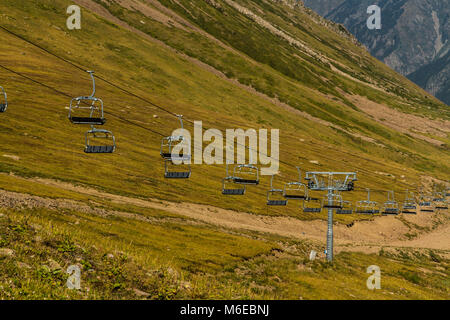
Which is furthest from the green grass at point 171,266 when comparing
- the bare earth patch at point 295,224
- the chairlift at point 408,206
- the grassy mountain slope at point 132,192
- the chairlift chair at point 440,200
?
the chairlift chair at point 440,200

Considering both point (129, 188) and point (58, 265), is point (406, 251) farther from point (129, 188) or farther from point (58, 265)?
point (58, 265)

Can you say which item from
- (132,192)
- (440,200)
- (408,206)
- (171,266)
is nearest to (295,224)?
(408,206)

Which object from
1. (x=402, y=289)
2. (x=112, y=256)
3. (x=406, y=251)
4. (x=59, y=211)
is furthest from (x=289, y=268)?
(x=406, y=251)

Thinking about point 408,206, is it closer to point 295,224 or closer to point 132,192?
point 295,224

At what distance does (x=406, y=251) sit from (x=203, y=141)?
85974mm

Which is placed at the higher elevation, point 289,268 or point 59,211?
point 59,211

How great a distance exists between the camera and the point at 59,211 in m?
56.1

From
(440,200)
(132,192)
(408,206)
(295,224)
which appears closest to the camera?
(132,192)

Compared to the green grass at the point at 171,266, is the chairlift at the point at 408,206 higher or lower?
higher

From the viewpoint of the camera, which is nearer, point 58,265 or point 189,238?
point 58,265

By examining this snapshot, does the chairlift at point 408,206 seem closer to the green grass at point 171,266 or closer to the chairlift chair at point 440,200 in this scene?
the chairlift chair at point 440,200

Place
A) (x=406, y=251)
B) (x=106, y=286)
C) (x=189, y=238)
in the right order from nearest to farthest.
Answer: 1. (x=106, y=286)
2. (x=189, y=238)
3. (x=406, y=251)

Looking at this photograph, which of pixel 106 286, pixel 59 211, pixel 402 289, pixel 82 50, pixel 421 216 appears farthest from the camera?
pixel 82 50

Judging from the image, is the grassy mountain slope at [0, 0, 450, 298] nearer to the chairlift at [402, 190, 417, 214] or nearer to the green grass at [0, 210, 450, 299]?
the green grass at [0, 210, 450, 299]
